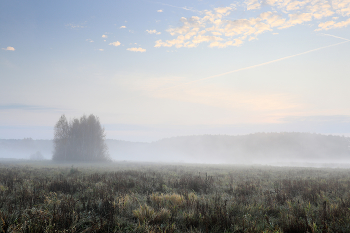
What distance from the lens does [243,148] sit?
411 ft

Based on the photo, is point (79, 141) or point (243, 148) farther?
point (243, 148)

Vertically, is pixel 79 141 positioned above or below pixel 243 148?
above

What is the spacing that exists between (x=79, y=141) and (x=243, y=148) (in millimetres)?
105470

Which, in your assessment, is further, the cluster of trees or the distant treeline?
the distant treeline

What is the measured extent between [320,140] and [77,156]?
432ft

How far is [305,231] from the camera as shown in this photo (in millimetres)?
3752

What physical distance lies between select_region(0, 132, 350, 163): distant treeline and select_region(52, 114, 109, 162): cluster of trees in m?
64.8

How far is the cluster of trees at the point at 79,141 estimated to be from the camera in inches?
1953

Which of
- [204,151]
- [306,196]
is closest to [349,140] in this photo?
[204,151]

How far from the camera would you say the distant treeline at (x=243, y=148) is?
4279 inches

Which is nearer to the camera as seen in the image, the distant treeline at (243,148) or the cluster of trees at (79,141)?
the cluster of trees at (79,141)

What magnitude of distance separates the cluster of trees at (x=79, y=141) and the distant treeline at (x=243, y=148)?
213 ft

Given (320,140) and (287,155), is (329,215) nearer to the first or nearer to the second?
(287,155)

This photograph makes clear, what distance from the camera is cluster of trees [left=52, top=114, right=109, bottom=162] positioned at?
163 ft
